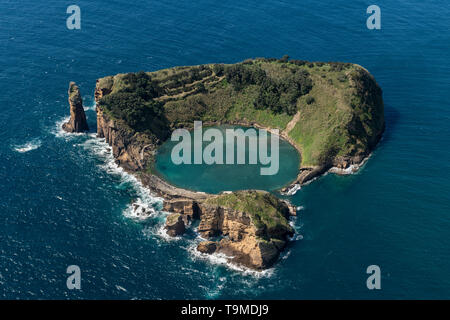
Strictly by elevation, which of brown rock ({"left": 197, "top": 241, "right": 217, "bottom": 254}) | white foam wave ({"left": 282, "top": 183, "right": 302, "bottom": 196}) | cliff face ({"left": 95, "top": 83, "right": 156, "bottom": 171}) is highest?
cliff face ({"left": 95, "top": 83, "right": 156, "bottom": 171})

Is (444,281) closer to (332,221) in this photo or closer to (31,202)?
(332,221)

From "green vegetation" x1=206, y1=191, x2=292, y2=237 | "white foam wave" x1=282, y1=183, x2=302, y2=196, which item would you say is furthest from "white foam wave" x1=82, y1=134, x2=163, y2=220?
"white foam wave" x1=282, y1=183, x2=302, y2=196

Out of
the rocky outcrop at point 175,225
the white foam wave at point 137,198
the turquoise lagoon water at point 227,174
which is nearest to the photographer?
the rocky outcrop at point 175,225

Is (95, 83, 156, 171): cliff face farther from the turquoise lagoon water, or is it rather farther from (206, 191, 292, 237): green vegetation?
(206, 191, 292, 237): green vegetation

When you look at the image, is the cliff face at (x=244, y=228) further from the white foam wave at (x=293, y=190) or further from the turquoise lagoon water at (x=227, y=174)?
the turquoise lagoon water at (x=227, y=174)

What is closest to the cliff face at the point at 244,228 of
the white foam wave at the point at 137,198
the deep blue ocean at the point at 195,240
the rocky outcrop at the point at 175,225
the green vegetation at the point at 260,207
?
the green vegetation at the point at 260,207

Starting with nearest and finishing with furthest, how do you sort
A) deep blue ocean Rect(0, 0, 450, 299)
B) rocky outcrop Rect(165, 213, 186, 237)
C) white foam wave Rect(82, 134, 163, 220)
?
deep blue ocean Rect(0, 0, 450, 299)
rocky outcrop Rect(165, 213, 186, 237)
white foam wave Rect(82, 134, 163, 220)
